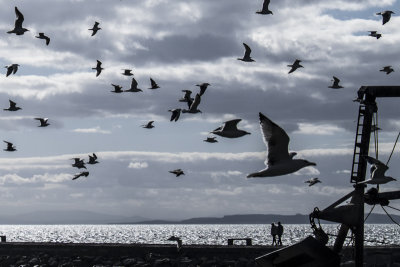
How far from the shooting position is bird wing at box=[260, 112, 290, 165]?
19344 mm

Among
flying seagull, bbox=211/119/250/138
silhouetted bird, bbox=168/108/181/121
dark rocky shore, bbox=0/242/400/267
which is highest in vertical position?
silhouetted bird, bbox=168/108/181/121

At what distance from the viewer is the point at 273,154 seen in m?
A: 20.0

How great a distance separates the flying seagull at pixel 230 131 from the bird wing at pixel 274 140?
25.1 ft

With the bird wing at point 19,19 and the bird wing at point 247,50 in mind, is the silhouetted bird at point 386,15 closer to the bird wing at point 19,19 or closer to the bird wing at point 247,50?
the bird wing at point 247,50

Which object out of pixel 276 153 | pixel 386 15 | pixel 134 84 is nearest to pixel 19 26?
pixel 134 84

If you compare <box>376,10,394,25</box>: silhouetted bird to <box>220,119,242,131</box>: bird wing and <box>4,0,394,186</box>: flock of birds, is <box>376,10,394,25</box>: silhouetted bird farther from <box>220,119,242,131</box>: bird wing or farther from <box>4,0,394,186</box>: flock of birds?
<box>220,119,242,131</box>: bird wing

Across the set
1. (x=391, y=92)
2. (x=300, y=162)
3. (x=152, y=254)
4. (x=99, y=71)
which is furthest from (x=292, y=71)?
(x=300, y=162)

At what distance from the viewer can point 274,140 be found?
19.8 metres

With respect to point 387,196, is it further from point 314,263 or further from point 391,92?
point 314,263

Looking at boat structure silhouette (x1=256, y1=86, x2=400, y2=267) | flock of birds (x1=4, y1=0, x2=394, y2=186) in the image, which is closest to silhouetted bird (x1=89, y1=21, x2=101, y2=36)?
flock of birds (x1=4, y1=0, x2=394, y2=186)

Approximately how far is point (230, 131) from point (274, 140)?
8275 mm

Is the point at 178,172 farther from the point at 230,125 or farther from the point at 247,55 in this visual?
the point at 230,125

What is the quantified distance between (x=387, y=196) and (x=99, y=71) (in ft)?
71.8

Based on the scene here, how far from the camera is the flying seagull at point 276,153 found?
19.4 m
